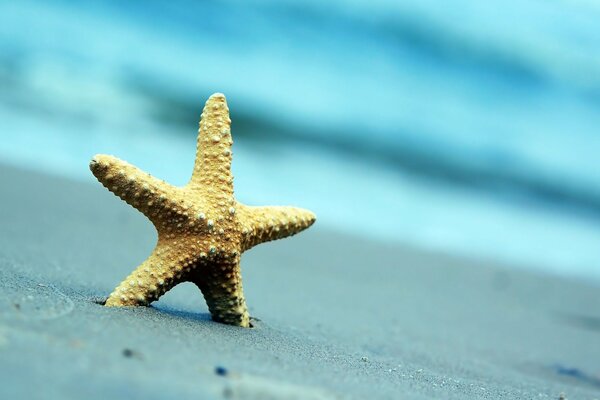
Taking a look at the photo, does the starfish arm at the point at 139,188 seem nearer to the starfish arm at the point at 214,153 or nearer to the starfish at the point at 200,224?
the starfish at the point at 200,224

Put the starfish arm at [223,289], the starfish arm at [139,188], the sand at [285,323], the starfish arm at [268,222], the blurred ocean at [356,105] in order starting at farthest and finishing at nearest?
the blurred ocean at [356,105]
the starfish arm at [268,222]
the starfish arm at [223,289]
the starfish arm at [139,188]
the sand at [285,323]

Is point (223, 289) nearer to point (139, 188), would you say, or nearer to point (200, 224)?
point (200, 224)

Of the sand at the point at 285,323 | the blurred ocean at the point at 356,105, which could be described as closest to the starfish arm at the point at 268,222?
the sand at the point at 285,323

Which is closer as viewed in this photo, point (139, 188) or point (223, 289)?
point (139, 188)

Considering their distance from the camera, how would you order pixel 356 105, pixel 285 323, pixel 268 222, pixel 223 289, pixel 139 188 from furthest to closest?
pixel 356 105
pixel 285 323
pixel 268 222
pixel 223 289
pixel 139 188

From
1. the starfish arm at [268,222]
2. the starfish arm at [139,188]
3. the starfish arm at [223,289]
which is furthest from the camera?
the starfish arm at [268,222]

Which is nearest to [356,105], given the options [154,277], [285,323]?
[285,323]

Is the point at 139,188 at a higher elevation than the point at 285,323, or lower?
higher

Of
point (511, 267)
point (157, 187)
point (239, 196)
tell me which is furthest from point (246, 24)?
point (157, 187)

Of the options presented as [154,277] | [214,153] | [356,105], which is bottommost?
[154,277]
